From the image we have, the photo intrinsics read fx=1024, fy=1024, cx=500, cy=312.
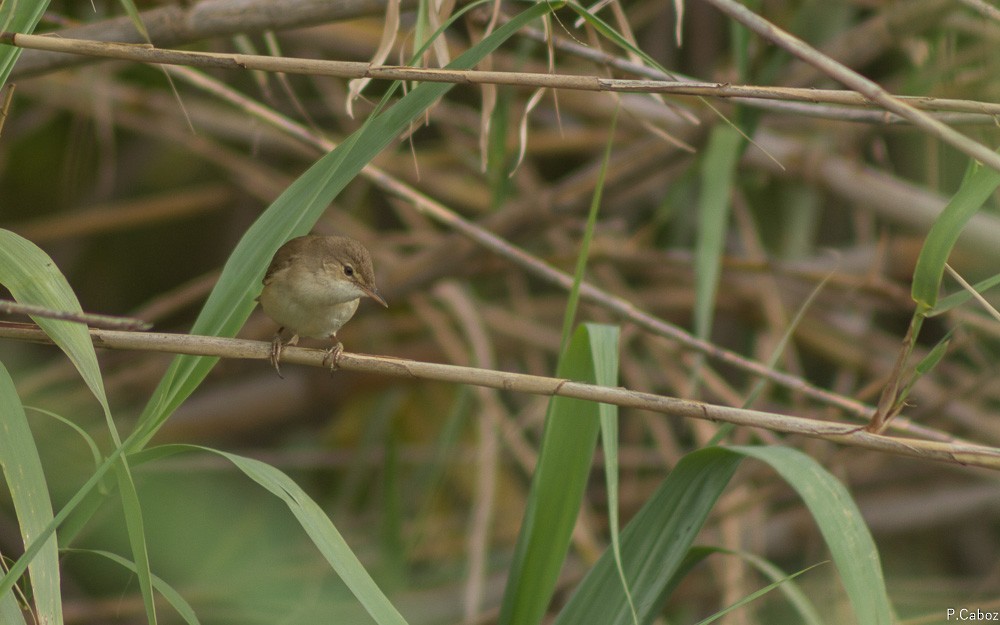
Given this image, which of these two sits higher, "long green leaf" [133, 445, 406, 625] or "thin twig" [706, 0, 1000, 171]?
"thin twig" [706, 0, 1000, 171]

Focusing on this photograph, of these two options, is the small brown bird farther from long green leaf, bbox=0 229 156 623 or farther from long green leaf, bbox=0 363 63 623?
long green leaf, bbox=0 363 63 623

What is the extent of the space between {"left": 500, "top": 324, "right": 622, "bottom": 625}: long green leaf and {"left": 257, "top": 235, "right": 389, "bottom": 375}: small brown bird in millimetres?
829

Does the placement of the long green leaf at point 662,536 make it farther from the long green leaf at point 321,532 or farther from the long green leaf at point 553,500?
the long green leaf at point 321,532

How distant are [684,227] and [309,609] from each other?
236 centimetres

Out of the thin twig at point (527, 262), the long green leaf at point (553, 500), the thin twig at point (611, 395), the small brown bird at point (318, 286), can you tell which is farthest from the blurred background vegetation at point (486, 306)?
the thin twig at point (611, 395)

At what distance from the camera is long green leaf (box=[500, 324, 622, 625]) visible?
1711mm

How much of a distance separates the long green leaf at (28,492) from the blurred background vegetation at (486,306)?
1736 mm

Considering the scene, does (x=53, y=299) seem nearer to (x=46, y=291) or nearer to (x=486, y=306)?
(x=46, y=291)

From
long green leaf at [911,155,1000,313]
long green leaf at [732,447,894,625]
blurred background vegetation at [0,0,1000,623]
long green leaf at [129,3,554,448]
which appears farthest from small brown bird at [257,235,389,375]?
long green leaf at [911,155,1000,313]

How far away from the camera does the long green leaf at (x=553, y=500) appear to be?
1711 mm

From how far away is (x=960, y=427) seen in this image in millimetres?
3902

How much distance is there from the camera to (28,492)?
1432 millimetres

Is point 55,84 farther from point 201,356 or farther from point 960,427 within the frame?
point 960,427

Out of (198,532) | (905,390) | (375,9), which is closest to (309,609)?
(198,532)
